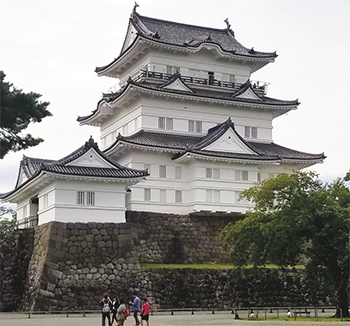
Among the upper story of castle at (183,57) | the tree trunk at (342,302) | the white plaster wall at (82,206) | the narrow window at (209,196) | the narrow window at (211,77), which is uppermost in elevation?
the upper story of castle at (183,57)

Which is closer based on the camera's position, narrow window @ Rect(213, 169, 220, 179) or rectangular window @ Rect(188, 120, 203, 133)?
narrow window @ Rect(213, 169, 220, 179)

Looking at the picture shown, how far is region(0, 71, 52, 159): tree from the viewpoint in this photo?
66.7 ft

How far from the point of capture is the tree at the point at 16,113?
20328 millimetres

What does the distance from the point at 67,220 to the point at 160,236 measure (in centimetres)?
584

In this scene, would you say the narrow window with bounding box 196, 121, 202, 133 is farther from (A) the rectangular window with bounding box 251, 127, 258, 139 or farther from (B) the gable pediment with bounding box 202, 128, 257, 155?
(A) the rectangular window with bounding box 251, 127, 258, 139

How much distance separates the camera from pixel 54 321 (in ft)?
82.0

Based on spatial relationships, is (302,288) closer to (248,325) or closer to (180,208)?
(180,208)

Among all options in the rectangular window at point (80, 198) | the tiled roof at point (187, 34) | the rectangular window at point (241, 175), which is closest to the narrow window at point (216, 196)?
the rectangular window at point (241, 175)

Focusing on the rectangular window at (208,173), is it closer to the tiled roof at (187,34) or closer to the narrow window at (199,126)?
the narrow window at (199,126)

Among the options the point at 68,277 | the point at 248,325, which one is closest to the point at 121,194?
the point at 68,277

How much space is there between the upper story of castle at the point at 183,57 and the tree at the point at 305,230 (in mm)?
14262

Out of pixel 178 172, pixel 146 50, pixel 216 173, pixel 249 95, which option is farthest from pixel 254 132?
pixel 146 50

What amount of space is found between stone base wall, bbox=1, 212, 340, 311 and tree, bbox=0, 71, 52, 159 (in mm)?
10495

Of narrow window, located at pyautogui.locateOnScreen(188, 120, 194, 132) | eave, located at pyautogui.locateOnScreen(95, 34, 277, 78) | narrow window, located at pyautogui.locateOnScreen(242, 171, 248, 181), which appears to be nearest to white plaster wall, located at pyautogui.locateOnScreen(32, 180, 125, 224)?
narrow window, located at pyautogui.locateOnScreen(242, 171, 248, 181)
